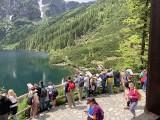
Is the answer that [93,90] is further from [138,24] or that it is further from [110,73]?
[138,24]

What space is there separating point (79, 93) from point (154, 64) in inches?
591

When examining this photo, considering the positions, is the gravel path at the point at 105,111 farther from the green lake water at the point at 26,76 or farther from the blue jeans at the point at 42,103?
the green lake water at the point at 26,76

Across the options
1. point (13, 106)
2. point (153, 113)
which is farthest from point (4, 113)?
point (153, 113)

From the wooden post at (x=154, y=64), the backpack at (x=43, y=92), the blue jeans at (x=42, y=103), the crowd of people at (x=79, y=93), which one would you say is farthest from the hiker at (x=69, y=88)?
the wooden post at (x=154, y=64)

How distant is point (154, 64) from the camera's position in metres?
1.71

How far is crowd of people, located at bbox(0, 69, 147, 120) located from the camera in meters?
10.7

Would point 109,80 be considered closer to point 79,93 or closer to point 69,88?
point 79,93

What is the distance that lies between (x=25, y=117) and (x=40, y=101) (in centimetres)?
113

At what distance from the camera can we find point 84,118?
44.5 feet

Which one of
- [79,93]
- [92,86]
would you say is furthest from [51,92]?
[92,86]

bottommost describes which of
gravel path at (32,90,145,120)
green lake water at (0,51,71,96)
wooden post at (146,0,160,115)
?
green lake water at (0,51,71,96)

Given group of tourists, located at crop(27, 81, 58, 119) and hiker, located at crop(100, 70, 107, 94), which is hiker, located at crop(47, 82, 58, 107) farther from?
hiker, located at crop(100, 70, 107, 94)

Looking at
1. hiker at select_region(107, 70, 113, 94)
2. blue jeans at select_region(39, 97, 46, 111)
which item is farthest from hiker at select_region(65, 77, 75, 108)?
hiker at select_region(107, 70, 113, 94)

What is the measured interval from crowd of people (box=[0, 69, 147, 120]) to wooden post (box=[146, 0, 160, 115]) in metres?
6.44
